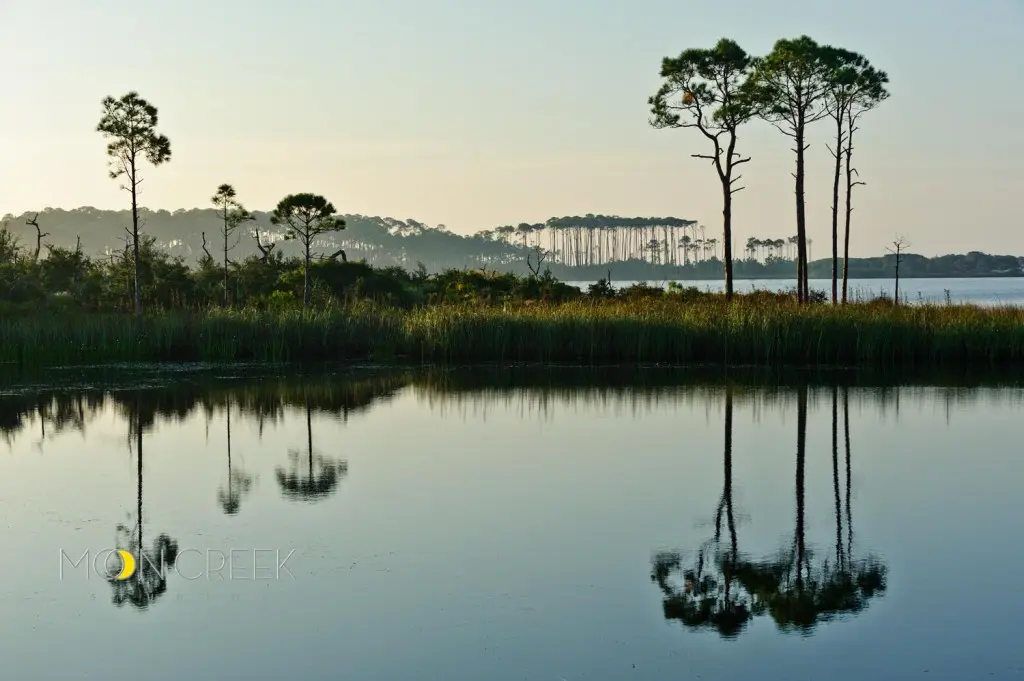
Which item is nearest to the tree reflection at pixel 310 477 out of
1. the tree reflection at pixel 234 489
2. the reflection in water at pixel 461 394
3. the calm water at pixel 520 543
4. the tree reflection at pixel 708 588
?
the calm water at pixel 520 543

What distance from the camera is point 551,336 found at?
1973cm

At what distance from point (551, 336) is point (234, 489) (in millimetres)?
11472

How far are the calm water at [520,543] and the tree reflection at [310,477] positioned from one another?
1.7 inches

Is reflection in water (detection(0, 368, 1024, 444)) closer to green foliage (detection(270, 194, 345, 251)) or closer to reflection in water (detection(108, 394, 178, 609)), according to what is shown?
reflection in water (detection(108, 394, 178, 609))

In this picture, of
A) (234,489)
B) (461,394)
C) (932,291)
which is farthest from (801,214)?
(932,291)

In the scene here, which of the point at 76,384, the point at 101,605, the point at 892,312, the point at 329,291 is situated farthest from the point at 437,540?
the point at 329,291

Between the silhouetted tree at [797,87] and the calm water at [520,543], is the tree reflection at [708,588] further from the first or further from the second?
the silhouetted tree at [797,87]

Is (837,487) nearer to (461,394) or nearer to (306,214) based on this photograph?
(461,394)

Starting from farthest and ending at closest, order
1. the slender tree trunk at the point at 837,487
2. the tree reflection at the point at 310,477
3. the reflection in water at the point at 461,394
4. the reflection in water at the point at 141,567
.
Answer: the reflection in water at the point at 461,394 → the tree reflection at the point at 310,477 → the slender tree trunk at the point at 837,487 → the reflection in water at the point at 141,567

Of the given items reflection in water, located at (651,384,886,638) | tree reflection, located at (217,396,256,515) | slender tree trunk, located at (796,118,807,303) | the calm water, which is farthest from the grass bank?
reflection in water, located at (651,384,886,638)

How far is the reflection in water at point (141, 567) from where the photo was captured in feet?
19.8

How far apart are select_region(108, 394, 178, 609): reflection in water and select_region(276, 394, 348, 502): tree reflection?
1238mm

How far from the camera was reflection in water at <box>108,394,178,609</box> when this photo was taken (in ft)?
19.8

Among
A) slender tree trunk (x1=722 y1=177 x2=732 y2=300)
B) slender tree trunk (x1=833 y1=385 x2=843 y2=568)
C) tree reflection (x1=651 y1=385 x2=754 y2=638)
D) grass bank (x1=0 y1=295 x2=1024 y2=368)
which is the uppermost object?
slender tree trunk (x1=722 y1=177 x2=732 y2=300)
